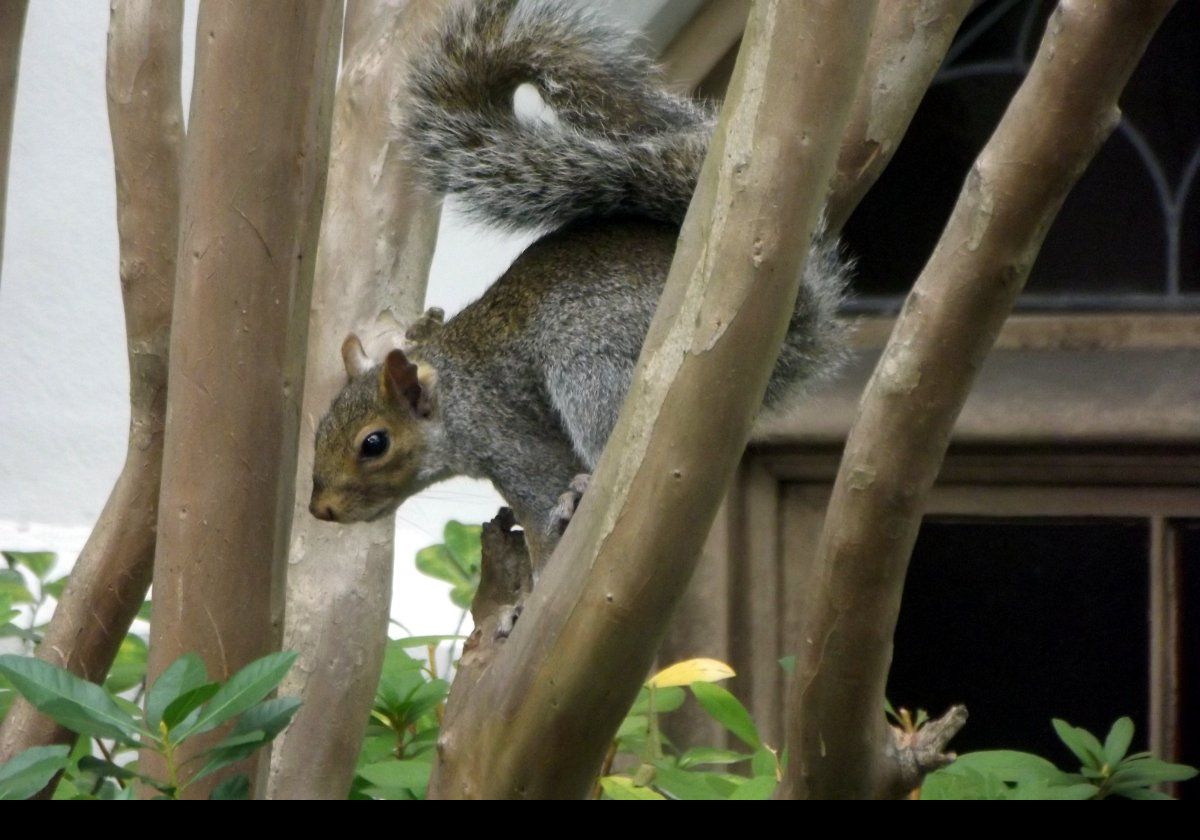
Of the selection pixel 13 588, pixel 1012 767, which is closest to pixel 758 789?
pixel 1012 767

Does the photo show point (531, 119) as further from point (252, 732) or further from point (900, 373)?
point (252, 732)

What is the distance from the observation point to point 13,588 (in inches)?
42.2

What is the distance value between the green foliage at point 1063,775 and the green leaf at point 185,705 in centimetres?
45

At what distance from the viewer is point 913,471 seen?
66 cm

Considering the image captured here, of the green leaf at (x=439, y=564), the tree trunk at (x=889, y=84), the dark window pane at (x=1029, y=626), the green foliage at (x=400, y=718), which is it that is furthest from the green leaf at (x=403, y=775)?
the dark window pane at (x=1029, y=626)

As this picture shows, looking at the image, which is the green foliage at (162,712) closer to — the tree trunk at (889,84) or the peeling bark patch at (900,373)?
the peeling bark patch at (900,373)

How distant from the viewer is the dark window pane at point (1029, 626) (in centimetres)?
163

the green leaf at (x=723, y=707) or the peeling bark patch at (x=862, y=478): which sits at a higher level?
the peeling bark patch at (x=862, y=478)

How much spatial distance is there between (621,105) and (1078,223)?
767 mm

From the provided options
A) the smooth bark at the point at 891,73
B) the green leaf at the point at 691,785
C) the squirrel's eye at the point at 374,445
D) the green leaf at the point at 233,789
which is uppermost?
the smooth bark at the point at 891,73

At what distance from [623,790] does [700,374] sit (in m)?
0.42

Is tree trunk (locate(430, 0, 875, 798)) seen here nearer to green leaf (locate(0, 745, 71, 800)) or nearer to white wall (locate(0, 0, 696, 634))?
green leaf (locate(0, 745, 71, 800))

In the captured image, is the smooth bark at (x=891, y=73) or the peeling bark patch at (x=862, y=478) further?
the smooth bark at (x=891, y=73)

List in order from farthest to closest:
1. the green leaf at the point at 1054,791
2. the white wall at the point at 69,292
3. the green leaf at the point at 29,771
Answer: the white wall at the point at 69,292, the green leaf at the point at 1054,791, the green leaf at the point at 29,771
